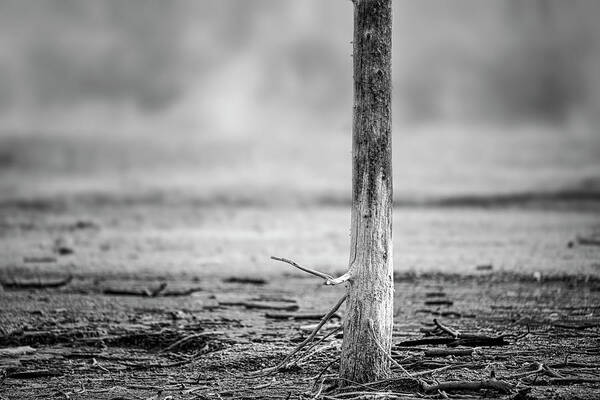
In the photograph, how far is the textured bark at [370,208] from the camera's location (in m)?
7.54

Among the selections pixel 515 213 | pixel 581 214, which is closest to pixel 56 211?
pixel 515 213

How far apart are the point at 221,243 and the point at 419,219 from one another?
15.1 meters

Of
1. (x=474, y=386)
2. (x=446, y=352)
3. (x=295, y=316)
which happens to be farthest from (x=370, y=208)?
(x=295, y=316)

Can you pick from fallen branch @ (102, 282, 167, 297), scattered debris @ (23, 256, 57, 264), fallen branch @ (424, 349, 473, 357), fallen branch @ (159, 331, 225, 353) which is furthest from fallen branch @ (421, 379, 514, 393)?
scattered debris @ (23, 256, 57, 264)

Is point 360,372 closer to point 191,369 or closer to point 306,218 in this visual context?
point 191,369

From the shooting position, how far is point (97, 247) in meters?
28.5

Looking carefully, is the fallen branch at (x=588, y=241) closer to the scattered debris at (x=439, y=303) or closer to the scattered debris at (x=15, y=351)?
the scattered debris at (x=439, y=303)

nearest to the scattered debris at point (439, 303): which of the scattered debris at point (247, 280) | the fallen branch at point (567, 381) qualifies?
the scattered debris at point (247, 280)

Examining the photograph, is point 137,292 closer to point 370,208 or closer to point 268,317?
point 268,317

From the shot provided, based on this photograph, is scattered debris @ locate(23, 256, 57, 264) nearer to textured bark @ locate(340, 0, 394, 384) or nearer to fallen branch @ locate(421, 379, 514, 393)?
textured bark @ locate(340, 0, 394, 384)

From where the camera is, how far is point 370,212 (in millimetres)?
7578

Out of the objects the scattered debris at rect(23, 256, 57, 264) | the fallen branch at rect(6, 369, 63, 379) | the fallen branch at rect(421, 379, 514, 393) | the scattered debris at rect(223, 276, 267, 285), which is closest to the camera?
the fallen branch at rect(421, 379, 514, 393)

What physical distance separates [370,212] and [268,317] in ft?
21.1

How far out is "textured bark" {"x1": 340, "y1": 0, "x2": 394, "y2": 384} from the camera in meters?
7.54
